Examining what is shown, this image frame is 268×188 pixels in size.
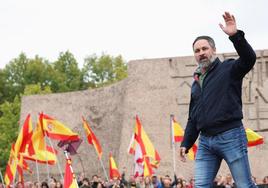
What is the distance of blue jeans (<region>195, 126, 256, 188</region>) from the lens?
17.8ft

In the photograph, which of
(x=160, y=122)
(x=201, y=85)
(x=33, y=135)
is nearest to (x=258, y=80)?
(x=160, y=122)

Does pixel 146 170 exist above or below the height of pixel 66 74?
below

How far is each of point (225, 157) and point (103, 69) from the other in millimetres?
63598

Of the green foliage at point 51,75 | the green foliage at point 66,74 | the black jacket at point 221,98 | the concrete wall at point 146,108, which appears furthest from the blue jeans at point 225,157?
the green foliage at point 66,74

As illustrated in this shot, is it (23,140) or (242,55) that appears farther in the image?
(23,140)

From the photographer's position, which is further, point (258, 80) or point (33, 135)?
point (258, 80)

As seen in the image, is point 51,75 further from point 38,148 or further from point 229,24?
point 229,24

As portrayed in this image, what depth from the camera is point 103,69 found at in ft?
226

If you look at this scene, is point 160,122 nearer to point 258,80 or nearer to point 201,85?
point 258,80

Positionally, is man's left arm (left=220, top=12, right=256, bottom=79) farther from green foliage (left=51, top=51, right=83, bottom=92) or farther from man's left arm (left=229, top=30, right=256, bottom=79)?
green foliage (left=51, top=51, right=83, bottom=92)

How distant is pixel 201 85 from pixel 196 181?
71 cm

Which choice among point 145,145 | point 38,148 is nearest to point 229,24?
point 38,148

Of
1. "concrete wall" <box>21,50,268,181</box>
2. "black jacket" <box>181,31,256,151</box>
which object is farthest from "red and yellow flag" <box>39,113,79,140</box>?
"black jacket" <box>181,31,256,151</box>

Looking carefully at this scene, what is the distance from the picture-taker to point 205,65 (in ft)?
18.3
